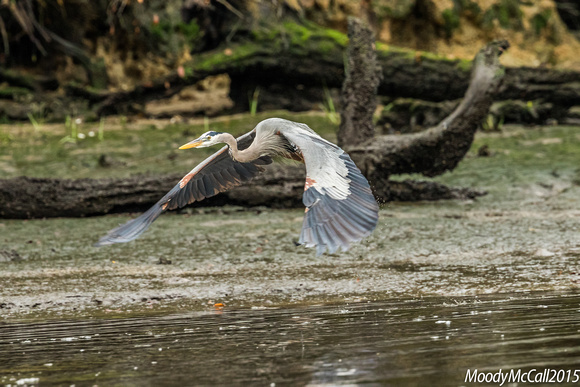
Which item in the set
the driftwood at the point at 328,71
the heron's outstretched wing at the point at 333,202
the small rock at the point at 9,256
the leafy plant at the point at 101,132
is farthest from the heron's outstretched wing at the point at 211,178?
the leafy plant at the point at 101,132

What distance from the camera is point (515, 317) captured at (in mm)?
Result: 3500

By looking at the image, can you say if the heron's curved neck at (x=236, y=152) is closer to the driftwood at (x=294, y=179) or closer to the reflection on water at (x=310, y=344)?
the reflection on water at (x=310, y=344)

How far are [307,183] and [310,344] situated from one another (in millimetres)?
938

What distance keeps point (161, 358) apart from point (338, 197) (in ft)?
3.90

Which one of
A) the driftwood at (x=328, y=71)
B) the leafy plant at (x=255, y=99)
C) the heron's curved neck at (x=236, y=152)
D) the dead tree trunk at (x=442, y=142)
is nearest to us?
the heron's curved neck at (x=236, y=152)

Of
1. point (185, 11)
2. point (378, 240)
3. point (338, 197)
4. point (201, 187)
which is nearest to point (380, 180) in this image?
point (378, 240)

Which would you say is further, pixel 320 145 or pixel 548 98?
pixel 548 98

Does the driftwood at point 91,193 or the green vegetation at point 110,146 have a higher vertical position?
the green vegetation at point 110,146

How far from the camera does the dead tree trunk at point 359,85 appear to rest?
6.80 meters

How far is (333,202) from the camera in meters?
3.71

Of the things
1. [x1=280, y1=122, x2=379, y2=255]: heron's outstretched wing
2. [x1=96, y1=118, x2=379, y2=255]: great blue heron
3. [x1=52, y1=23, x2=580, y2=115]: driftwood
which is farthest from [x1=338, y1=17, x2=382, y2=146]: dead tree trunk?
[x1=280, y1=122, x2=379, y2=255]: heron's outstretched wing

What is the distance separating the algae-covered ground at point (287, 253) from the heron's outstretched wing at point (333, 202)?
0.75m

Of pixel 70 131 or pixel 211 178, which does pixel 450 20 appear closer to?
pixel 70 131

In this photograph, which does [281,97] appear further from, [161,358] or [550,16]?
[161,358]
